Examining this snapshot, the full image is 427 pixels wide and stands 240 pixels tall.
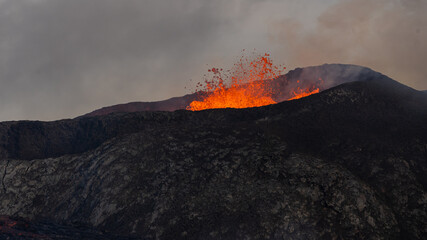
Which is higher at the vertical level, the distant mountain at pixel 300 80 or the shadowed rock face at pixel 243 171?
the distant mountain at pixel 300 80

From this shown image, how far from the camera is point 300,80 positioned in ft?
130

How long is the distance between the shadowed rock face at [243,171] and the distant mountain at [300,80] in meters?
9.64

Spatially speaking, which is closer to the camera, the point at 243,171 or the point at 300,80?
the point at 243,171

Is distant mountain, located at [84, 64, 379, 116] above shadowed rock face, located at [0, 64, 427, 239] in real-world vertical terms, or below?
above

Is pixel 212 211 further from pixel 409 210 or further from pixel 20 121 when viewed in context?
pixel 20 121

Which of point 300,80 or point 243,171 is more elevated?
point 300,80

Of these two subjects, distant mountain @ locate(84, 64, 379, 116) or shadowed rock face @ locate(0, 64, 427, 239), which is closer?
shadowed rock face @ locate(0, 64, 427, 239)

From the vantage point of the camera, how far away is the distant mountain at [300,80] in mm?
30913

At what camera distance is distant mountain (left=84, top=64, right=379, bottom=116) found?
30.9m

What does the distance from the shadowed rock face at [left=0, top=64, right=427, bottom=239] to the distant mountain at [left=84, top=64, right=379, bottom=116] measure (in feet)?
31.6

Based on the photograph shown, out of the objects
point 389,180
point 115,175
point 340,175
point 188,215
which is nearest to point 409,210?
point 389,180

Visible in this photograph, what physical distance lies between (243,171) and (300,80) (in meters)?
26.9

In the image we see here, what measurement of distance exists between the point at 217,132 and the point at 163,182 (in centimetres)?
358

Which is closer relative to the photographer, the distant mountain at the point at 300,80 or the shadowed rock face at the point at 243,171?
the shadowed rock face at the point at 243,171
